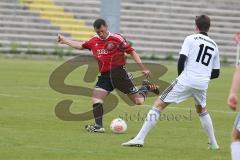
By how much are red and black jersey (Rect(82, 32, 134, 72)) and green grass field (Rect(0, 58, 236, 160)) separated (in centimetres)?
131

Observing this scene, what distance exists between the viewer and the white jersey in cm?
1172

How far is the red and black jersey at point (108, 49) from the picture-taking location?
1422 cm

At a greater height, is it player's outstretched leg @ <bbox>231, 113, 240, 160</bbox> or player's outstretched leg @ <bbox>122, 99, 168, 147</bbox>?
player's outstretched leg @ <bbox>231, 113, 240, 160</bbox>

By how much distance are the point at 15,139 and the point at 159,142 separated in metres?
2.35

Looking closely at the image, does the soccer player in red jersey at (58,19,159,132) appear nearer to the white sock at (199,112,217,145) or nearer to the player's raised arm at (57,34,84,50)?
the player's raised arm at (57,34,84,50)

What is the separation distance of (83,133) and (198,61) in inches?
111

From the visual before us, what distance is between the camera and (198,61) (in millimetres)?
11844

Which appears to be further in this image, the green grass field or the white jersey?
the white jersey

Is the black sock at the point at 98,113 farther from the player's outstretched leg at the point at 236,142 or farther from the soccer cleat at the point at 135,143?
the player's outstretched leg at the point at 236,142

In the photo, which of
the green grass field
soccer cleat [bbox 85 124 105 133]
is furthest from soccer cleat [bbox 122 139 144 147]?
soccer cleat [bbox 85 124 105 133]

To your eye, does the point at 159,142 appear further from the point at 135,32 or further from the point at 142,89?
the point at 135,32

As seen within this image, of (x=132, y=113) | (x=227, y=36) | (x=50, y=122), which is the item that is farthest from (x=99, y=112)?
(x=227, y=36)

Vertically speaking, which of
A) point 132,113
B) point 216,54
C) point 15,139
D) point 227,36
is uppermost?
point 216,54

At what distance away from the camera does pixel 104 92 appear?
14.3 m
